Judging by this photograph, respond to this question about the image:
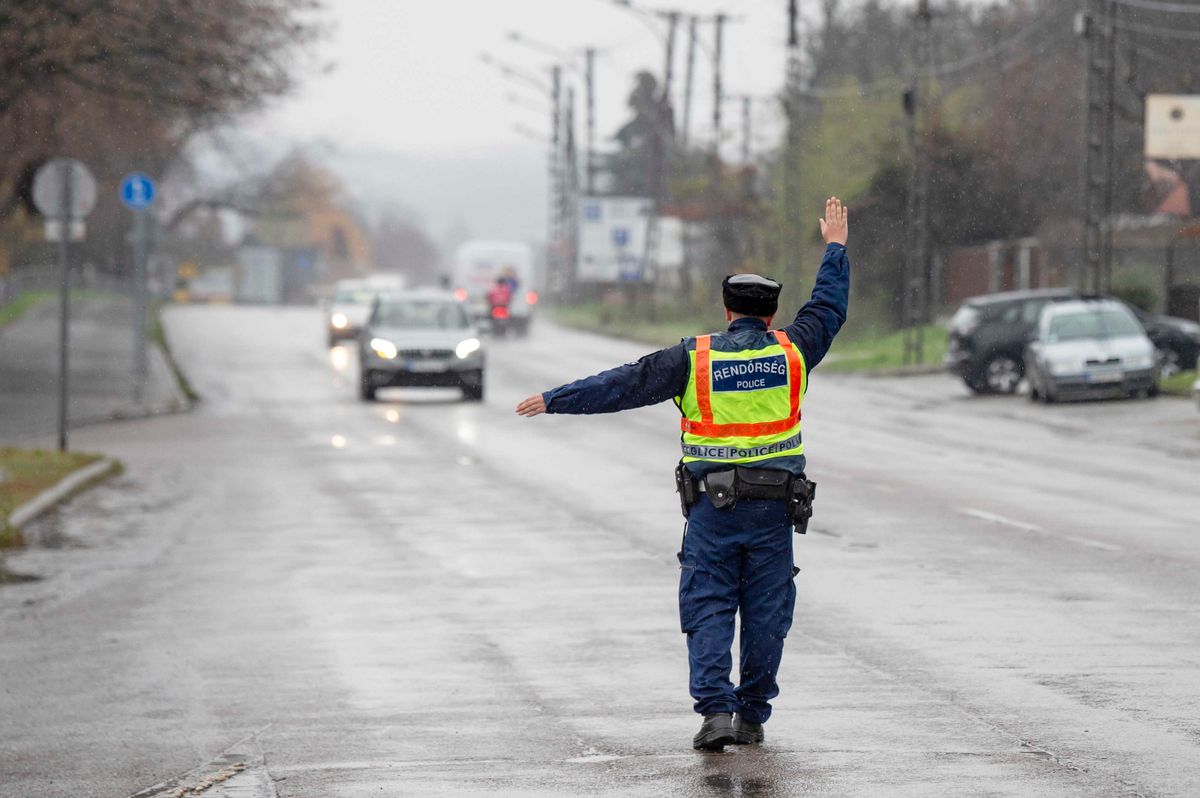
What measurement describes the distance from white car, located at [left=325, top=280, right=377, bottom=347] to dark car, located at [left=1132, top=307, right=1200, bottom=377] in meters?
21.3

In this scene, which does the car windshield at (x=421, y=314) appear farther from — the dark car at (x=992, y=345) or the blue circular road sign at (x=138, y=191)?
the dark car at (x=992, y=345)

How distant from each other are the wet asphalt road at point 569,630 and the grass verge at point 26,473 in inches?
17.1

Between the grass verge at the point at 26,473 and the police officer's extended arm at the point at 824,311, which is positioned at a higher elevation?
the police officer's extended arm at the point at 824,311

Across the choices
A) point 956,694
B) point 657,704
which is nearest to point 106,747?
point 657,704

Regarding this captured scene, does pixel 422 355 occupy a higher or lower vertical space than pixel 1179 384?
higher

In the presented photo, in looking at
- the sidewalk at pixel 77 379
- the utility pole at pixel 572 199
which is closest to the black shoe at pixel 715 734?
the sidewalk at pixel 77 379

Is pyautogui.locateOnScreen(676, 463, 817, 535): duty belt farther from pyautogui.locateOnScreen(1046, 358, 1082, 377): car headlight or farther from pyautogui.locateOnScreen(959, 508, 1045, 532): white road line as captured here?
pyautogui.locateOnScreen(1046, 358, 1082, 377): car headlight

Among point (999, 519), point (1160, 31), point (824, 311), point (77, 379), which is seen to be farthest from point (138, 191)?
point (1160, 31)

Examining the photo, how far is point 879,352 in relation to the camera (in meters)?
50.4

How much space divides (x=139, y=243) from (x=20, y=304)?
4467 cm

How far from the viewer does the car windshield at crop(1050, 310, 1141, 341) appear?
33.4m

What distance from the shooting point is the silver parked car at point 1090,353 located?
32906mm

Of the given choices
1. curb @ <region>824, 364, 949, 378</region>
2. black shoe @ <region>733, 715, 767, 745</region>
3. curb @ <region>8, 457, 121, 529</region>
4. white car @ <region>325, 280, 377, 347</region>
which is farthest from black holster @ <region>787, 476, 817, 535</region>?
white car @ <region>325, 280, 377, 347</region>

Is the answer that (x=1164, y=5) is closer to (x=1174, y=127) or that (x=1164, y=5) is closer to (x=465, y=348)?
(x=1174, y=127)
